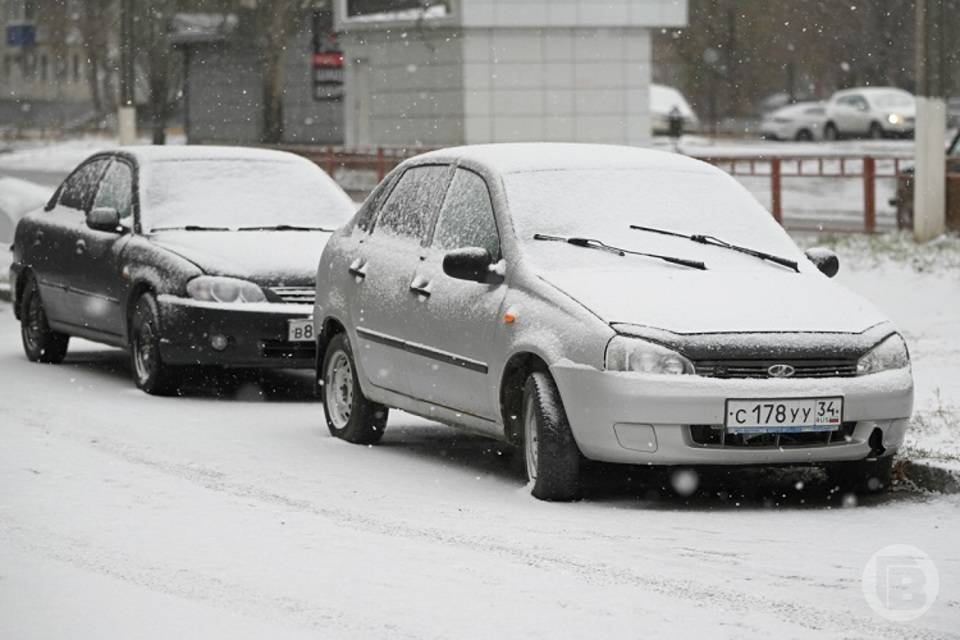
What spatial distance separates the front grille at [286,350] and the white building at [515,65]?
32050mm

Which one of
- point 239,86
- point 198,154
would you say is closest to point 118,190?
point 198,154

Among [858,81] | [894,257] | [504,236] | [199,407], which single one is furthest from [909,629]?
[858,81]

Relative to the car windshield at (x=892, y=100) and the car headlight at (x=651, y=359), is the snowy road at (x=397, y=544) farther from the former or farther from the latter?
the car windshield at (x=892, y=100)

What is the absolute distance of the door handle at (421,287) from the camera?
1021 centimetres

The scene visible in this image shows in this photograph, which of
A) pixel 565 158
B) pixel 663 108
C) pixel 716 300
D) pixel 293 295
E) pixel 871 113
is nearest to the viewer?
pixel 716 300

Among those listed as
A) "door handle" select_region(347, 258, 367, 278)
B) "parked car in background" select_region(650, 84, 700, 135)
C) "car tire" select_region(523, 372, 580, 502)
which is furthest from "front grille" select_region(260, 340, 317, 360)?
"parked car in background" select_region(650, 84, 700, 135)

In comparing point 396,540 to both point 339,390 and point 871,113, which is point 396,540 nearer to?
point 339,390

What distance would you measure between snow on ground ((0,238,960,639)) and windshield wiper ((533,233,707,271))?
0.98 meters

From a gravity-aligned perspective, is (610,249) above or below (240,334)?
above

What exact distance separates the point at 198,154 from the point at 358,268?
13.3ft

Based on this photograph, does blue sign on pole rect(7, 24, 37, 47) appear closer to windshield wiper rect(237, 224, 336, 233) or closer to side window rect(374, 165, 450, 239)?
windshield wiper rect(237, 224, 336, 233)

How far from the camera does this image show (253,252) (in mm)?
13281

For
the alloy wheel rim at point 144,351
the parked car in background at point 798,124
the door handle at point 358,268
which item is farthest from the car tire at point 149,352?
the parked car in background at point 798,124

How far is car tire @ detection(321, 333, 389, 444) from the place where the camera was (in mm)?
11086
